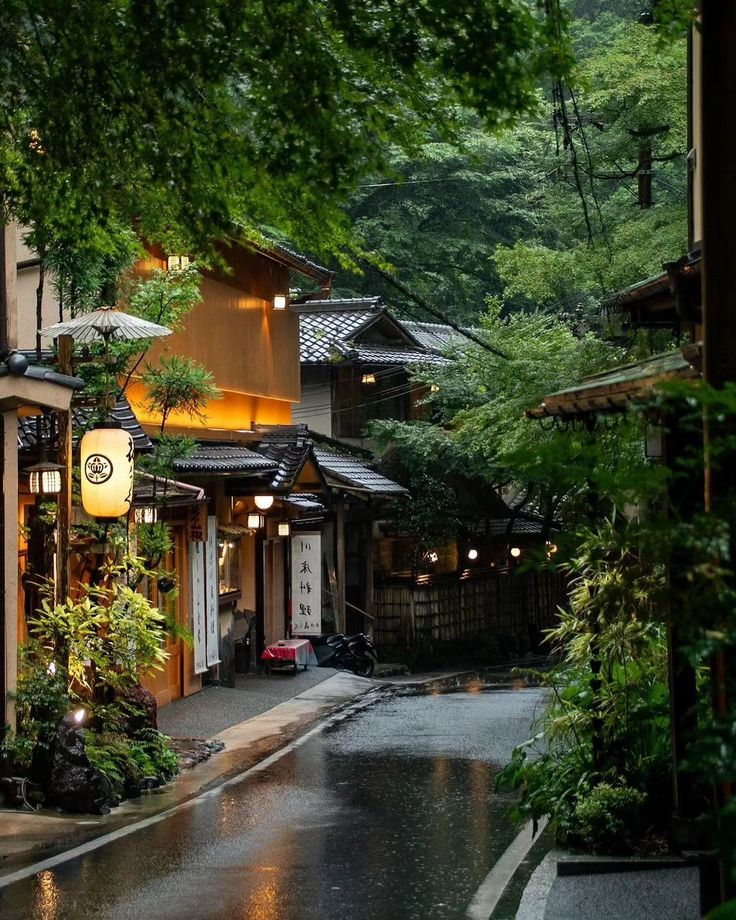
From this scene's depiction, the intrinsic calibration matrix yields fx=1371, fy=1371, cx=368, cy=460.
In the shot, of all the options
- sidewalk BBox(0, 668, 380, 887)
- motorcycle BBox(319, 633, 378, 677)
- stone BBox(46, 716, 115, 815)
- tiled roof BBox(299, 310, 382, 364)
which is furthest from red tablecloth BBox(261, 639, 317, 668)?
stone BBox(46, 716, 115, 815)

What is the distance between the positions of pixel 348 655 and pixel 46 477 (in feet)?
57.8

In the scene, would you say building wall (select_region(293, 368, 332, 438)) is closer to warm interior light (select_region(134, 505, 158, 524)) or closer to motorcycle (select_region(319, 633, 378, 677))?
motorcycle (select_region(319, 633, 378, 677))

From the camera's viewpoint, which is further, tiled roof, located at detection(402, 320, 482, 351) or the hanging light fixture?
tiled roof, located at detection(402, 320, 482, 351)

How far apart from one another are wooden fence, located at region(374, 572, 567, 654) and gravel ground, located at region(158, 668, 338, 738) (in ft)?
Answer: 21.6

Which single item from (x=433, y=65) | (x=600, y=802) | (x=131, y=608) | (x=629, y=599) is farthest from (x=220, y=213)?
(x=131, y=608)

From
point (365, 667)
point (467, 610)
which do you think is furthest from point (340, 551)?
point (467, 610)

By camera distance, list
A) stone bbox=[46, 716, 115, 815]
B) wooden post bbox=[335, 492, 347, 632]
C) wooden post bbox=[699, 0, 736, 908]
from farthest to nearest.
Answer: wooden post bbox=[335, 492, 347, 632] < stone bbox=[46, 716, 115, 815] < wooden post bbox=[699, 0, 736, 908]

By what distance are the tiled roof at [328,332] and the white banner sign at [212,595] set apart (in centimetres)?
1205

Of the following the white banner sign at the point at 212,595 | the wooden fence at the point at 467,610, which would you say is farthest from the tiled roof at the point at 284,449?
the wooden fence at the point at 467,610

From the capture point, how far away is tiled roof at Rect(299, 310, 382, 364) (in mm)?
38062

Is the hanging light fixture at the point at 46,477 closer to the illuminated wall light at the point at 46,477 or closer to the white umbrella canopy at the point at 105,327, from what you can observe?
the illuminated wall light at the point at 46,477

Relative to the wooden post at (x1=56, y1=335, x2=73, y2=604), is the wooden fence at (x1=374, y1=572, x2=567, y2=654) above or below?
below

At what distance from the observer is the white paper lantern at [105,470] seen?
16.5m

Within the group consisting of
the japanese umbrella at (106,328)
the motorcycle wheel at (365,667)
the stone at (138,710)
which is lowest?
the motorcycle wheel at (365,667)
